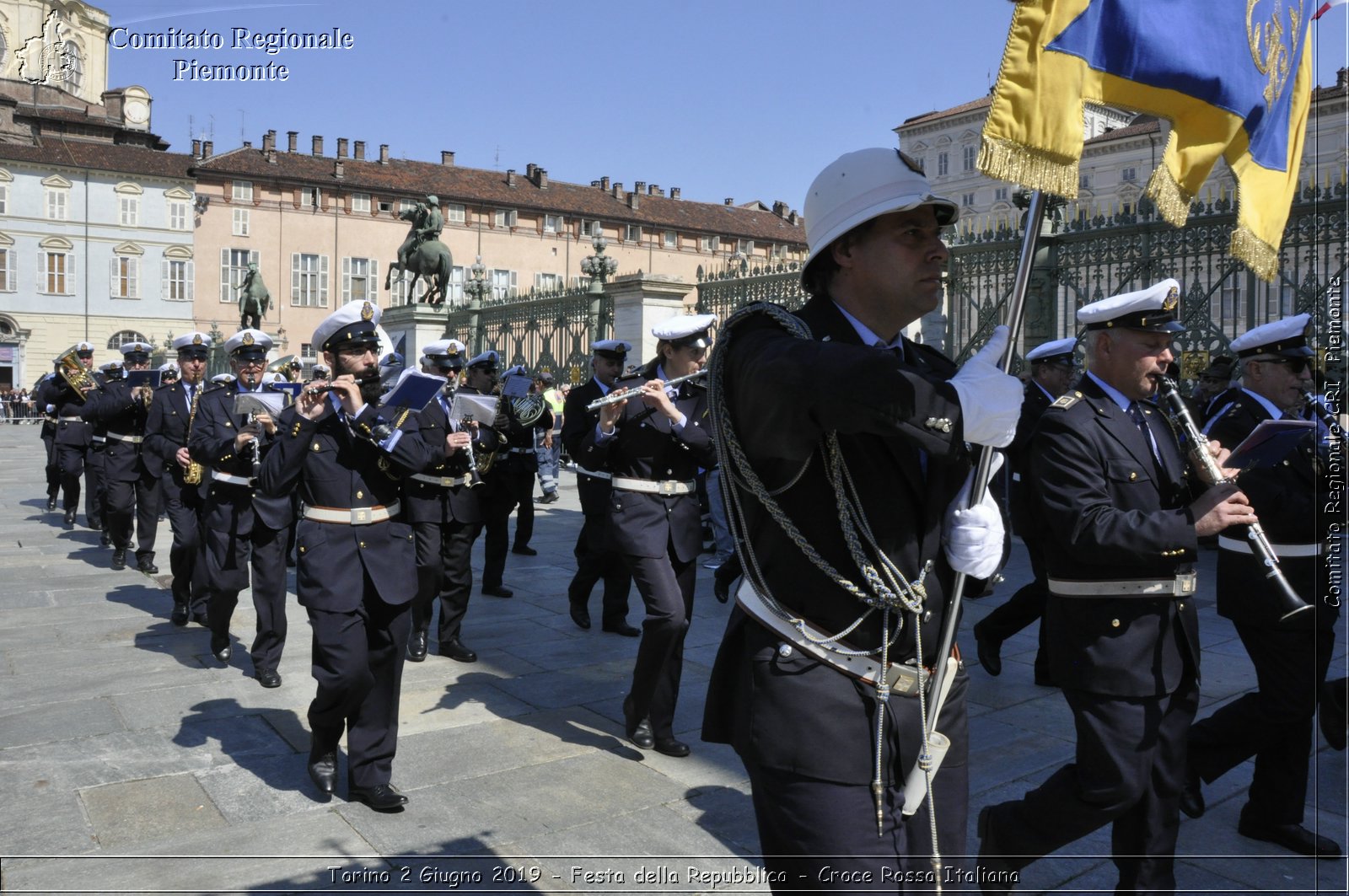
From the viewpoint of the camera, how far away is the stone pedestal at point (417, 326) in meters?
24.1

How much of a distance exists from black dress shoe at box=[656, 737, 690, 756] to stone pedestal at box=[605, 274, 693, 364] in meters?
12.3

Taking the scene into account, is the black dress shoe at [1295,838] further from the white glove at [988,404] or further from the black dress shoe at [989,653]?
the white glove at [988,404]

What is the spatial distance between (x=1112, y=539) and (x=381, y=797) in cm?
301

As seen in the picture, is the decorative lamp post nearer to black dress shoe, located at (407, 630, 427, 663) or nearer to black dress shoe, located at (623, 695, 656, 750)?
black dress shoe, located at (407, 630, 427, 663)

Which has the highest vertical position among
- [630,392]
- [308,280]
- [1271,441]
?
[308,280]

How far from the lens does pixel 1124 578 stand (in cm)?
348

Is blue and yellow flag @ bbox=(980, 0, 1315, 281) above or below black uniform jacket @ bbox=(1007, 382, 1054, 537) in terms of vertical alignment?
above

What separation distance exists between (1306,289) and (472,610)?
323 inches

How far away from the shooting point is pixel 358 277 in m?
52.6

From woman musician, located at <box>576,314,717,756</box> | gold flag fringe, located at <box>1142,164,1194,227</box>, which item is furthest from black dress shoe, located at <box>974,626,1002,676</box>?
gold flag fringe, located at <box>1142,164,1194,227</box>

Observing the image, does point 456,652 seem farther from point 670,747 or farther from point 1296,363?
point 1296,363

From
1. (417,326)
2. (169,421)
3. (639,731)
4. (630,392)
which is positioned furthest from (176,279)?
(639,731)

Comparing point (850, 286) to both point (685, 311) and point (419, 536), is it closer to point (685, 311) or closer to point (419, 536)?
point (419, 536)

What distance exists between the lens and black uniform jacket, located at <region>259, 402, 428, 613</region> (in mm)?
4660
